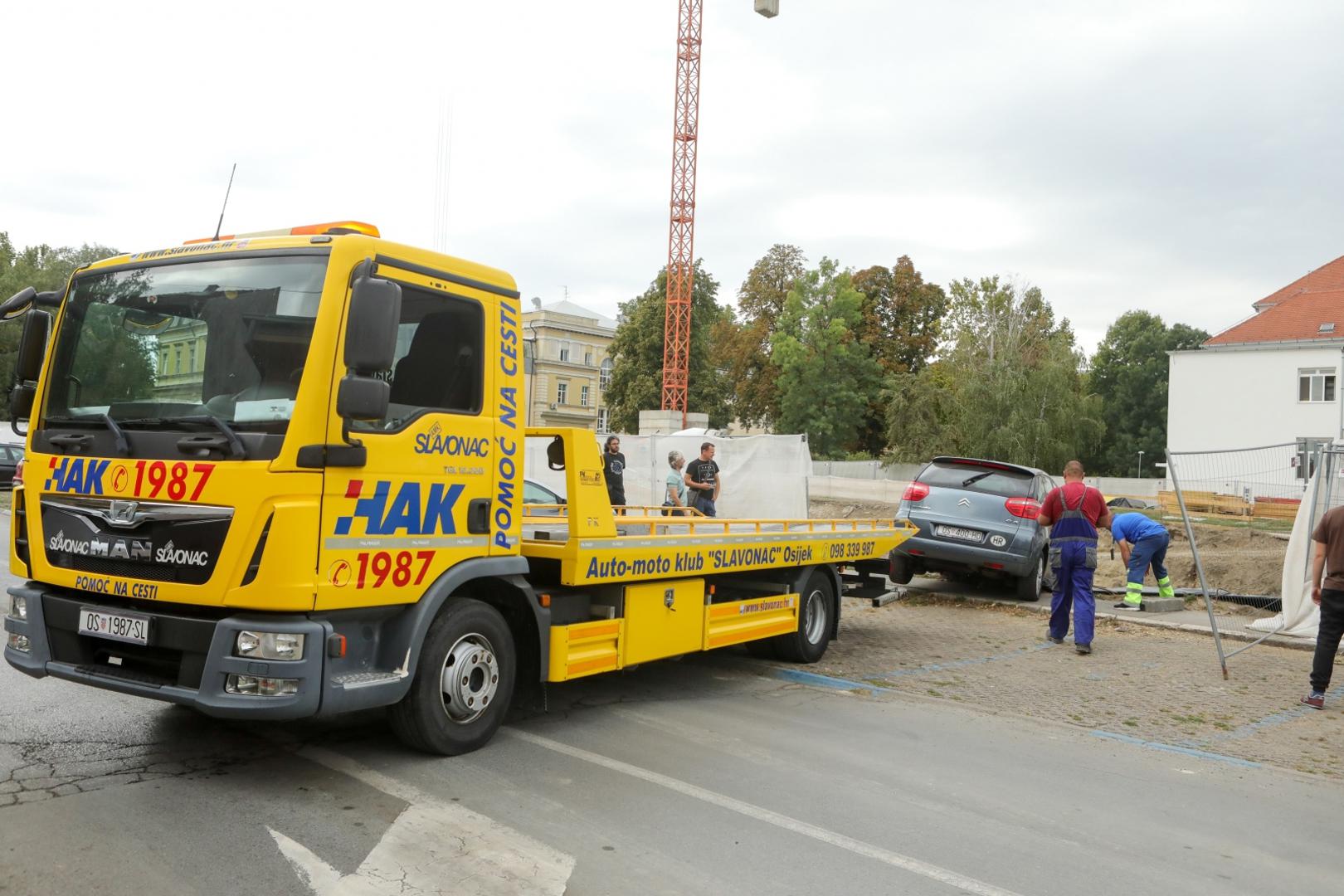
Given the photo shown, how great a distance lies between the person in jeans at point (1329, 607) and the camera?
7.64 m

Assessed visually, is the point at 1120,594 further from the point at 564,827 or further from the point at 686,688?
the point at 564,827

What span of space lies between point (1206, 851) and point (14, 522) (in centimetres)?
615

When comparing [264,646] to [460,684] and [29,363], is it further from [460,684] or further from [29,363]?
[29,363]

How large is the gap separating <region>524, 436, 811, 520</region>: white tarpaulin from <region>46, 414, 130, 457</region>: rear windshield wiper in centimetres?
1270

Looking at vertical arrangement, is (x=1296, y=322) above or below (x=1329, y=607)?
above

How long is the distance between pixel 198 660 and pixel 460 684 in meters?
1.30

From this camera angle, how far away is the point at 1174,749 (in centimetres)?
651

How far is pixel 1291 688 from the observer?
8359 mm

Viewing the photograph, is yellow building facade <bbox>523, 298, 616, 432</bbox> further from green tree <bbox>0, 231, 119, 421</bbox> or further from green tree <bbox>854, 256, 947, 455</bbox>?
green tree <bbox>0, 231, 119, 421</bbox>

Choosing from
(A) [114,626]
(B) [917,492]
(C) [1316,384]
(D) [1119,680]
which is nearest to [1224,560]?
(B) [917,492]

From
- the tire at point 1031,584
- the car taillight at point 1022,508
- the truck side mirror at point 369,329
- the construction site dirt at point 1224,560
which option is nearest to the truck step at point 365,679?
the truck side mirror at point 369,329

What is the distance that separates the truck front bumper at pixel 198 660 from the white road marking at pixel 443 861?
0.58 m

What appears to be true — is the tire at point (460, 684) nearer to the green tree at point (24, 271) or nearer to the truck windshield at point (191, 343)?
the truck windshield at point (191, 343)

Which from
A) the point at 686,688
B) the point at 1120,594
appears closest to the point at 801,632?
the point at 686,688
